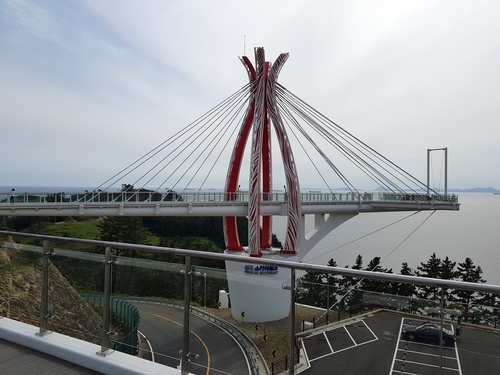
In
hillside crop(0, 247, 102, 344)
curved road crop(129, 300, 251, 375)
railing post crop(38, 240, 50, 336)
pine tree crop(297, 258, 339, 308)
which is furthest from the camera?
railing post crop(38, 240, 50, 336)

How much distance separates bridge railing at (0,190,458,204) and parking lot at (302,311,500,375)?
14.7 meters

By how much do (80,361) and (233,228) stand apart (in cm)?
1641

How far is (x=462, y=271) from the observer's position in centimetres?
2595

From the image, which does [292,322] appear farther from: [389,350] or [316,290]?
[389,350]

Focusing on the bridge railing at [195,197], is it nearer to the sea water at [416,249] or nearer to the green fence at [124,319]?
the sea water at [416,249]

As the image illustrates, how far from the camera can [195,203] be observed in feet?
56.3

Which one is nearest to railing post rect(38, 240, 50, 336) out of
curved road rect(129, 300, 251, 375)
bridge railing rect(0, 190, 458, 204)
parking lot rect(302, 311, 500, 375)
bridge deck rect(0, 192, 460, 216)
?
curved road rect(129, 300, 251, 375)

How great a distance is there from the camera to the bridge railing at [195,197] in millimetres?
14500

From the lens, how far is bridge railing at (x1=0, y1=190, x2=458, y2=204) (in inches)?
571

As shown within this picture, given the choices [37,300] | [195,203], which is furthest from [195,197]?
[37,300]

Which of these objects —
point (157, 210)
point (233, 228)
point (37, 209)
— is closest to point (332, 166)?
point (233, 228)

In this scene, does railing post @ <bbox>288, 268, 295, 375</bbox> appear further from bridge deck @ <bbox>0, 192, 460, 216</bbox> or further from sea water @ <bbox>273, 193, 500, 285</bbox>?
sea water @ <bbox>273, 193, 500, 285</bbox>

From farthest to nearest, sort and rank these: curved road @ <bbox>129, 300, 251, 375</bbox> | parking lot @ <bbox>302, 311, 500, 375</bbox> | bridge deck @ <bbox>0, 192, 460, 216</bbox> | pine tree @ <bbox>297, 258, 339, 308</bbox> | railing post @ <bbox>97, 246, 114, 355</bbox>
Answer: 1. bridge deck @ <bbox>0, 192, 460, 216</bbox>
2. railing post @ <bbox>97, 246, 114, 355</bbox>
3. curved road @ <bbox>129, 300, 251, 375</bbox>
4. pine tree @ <bbox>297, 258, 339, 308</bbox>
5. parking lot @ <bbox>302, 311, 500, 375</bbox>

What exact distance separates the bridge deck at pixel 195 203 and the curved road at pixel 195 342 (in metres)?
13.3
